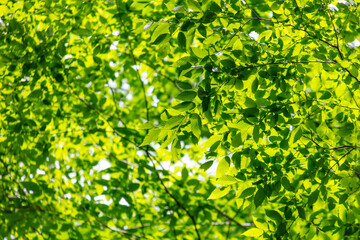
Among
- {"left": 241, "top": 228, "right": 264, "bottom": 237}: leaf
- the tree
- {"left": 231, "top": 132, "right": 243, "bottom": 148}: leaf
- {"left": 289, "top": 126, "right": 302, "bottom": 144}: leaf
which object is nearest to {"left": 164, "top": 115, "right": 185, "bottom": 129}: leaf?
the tree

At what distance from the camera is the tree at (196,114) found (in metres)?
2.10

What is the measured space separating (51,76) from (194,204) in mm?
2208

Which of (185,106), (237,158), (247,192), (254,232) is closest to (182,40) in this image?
(185,106)

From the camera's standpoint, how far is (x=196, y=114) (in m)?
1.96

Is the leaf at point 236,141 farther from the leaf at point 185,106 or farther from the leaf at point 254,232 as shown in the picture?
the leaf at point 254,232

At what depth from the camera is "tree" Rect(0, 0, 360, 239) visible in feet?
6.89

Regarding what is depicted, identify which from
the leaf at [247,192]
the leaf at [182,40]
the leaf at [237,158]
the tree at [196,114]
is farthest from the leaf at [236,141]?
the leaf at [182,40]

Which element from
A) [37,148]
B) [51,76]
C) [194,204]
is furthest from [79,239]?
[51,76]

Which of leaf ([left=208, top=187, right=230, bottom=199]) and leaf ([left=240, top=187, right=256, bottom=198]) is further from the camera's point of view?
leaf ([left=208, top=187, right=230, bottom=199])

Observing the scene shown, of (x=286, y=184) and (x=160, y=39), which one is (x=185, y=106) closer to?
(x=160, y=39)

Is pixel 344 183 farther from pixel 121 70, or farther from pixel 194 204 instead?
pixel 121 70

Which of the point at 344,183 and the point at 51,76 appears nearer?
the point at 344,183

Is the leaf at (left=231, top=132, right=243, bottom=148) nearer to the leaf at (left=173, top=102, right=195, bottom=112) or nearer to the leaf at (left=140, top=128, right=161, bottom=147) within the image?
the leaf at (left=173, top=102, right=195, bottom=112)

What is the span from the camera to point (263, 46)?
2486 mm
